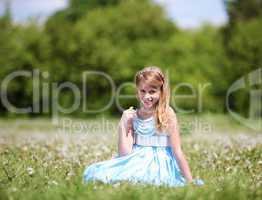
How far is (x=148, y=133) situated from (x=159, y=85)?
1.99ft

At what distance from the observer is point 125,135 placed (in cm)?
726

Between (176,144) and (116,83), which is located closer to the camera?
(176,144)

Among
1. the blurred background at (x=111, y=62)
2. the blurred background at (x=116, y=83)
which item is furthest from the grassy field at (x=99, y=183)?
the blurred background at (x=111, y=62)

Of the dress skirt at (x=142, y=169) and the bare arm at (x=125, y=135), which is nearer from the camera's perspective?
the dress skirt at (x=142, y=169)

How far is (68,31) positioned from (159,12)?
48.8 feet

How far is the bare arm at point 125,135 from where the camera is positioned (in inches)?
284

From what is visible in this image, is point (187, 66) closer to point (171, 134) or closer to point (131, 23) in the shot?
point (131, 23)

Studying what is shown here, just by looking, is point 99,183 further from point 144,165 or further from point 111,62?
point 111,62

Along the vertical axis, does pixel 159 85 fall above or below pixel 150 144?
above

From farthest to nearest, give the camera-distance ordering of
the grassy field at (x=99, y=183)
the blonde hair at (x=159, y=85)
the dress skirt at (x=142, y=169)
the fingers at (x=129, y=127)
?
the fingers at (x=129, y=127)
the blonde hair at (x=159, y=85)
the dress skirt at (x=142, y=169)
the grassy field at (x=99, y=183)

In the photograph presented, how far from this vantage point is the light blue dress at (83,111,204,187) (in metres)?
6.72

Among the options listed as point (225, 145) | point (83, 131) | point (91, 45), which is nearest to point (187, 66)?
point (91, 45)

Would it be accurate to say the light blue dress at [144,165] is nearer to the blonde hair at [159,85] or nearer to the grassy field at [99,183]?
the blonde hair at [159,85]

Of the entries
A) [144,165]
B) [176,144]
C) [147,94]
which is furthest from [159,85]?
[144,165]
